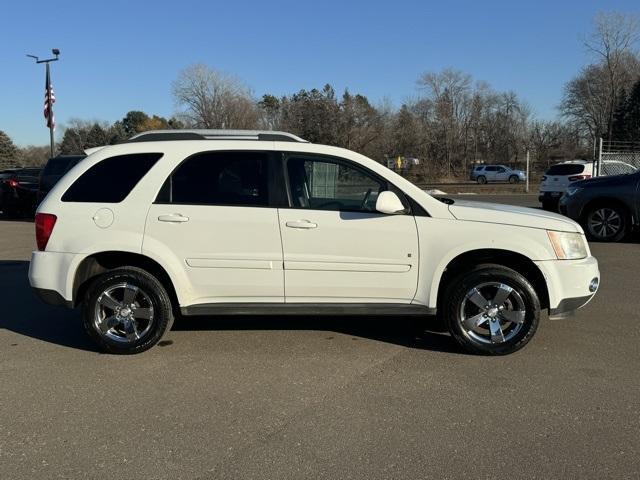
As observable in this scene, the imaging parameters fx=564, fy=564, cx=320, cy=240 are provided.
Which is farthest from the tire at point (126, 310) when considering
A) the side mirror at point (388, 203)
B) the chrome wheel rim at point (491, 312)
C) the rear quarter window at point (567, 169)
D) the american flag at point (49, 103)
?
the american flag at point (49, 103)

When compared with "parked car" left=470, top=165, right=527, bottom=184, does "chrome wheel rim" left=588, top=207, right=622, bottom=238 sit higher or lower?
lower

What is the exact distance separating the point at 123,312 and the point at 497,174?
44.8 m

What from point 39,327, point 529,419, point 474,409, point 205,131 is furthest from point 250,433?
point 39,327

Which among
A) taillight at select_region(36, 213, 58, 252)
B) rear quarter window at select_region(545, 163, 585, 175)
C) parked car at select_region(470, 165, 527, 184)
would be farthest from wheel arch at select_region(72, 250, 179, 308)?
parked car at select_region(470, 165, 527, 184)

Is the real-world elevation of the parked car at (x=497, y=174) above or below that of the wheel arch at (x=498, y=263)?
above

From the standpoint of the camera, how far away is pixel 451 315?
4.66 m

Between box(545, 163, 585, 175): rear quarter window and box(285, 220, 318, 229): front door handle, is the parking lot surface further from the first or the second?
box(545, 163, 585, 175): rear quarter window

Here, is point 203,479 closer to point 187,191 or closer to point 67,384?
point 67,384

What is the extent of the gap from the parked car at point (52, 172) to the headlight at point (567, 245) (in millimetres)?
13253

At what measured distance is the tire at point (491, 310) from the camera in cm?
461

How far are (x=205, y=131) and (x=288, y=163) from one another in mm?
993

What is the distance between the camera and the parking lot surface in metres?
3.10

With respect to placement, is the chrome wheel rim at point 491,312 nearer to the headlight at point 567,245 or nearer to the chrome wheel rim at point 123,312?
the headlight at point 567,245

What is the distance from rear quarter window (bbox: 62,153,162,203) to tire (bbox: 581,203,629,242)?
9010 millimetres
